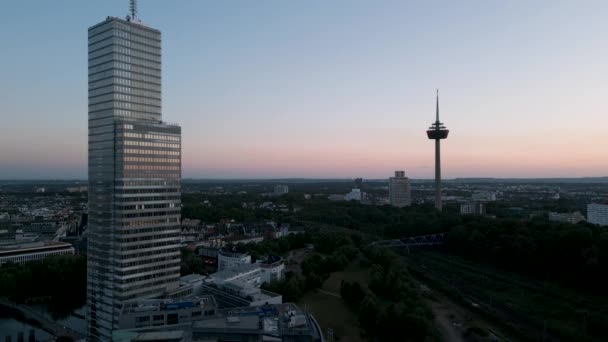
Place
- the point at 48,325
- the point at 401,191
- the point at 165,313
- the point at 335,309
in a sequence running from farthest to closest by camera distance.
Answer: the point at 401,191
the point at 48,325
the point at 335,309
the point at 165,313

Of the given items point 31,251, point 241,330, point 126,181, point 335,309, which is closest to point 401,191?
point 31,251

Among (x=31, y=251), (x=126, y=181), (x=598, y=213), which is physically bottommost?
(x=31, y=251)

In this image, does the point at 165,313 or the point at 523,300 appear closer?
the point at 165,313

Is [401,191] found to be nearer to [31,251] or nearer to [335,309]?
[31,251]

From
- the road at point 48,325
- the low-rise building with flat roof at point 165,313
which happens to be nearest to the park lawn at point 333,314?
the low-rise building with flat roof at point 165,313

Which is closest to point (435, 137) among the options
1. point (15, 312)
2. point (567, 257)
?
point (567, 257)

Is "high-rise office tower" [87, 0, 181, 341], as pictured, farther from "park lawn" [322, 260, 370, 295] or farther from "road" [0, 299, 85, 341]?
"park lawn" [322, 260, 370, 295]

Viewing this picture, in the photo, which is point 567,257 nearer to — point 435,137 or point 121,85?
point 121,85

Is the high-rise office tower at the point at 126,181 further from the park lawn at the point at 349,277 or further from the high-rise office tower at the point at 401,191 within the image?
the high-rise office tower at the point at 401,191
